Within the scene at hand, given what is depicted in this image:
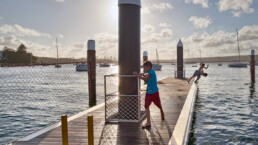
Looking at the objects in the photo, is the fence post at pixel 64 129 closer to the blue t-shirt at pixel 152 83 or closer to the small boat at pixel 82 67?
the blue t-shirt at pixel 152 83

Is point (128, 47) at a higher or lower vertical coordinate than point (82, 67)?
higher

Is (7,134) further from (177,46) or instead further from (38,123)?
(177,46)

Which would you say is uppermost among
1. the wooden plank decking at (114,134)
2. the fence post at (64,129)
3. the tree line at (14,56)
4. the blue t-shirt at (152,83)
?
the tree line at (14,56)

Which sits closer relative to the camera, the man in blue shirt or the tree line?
the man in blue shirt

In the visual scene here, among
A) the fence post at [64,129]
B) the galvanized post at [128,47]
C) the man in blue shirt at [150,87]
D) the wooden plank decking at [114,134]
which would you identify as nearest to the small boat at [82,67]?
the wooden plank decking at [114,134]

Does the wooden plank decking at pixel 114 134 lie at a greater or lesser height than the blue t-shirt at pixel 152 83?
lesser

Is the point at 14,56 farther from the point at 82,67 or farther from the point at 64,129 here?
the point at 64,129

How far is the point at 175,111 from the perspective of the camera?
26.5ft

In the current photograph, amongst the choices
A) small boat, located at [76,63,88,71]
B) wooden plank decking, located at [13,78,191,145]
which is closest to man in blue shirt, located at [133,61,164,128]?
wooden plank decking, located at [13,78,191,145]

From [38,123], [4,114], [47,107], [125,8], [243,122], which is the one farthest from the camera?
[47,107]

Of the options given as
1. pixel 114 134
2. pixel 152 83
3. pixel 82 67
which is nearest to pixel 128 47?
pixel 152 83

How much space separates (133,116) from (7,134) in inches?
242

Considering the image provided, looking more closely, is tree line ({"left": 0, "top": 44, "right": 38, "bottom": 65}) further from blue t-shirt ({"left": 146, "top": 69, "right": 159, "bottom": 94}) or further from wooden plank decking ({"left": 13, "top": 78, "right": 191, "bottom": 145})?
blue t-shirt ({"left": 146, "top": 69, "right": 159, "bottom": 94})

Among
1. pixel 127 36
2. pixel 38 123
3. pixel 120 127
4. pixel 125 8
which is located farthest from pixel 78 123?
pixel 38 123
